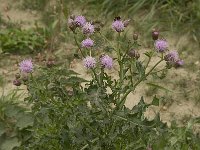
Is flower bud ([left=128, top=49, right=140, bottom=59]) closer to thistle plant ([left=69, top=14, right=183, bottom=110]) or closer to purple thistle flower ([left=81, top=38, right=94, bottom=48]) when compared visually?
thistle plant ([left=69, top=14, right=183, bottom=110])

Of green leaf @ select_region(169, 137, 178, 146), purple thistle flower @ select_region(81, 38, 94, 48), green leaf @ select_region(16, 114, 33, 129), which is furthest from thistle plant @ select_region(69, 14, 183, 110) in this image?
green leaf @ select_region(16, 114, 33, 129)

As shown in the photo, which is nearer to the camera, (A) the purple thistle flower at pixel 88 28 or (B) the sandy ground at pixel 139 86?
(A) the purple thistle flower at pixel 88 28

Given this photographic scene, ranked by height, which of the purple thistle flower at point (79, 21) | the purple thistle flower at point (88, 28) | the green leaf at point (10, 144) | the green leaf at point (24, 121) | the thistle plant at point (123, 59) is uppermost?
the purple thistle flower at point (79, 21)

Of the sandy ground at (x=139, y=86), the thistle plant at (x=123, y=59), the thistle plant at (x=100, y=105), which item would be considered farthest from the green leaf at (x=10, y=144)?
the thistle plant at (x=123, y=59)

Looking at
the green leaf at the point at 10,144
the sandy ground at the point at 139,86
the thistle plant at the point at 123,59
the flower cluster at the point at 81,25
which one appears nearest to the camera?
the thistle plant at the point at 123,59

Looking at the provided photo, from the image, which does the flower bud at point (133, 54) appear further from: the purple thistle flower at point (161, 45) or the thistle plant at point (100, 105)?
the purple thistle flower at point (161, 45)

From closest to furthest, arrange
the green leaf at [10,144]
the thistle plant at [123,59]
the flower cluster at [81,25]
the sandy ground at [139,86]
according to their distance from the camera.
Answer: the thistle plant at [123,59] < the flower cluster at [81,25] < the green leaf at [10,144] < the sandy ground at [139,86]

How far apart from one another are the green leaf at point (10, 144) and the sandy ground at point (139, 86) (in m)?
0.80

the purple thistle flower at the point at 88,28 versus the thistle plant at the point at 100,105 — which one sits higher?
the purple thistle flower at the point at 88,28

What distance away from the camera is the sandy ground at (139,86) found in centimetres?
385

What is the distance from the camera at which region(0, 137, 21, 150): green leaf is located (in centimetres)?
337

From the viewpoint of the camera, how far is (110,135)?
Result: 274 centimetres

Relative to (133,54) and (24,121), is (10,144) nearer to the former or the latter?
(24,121)

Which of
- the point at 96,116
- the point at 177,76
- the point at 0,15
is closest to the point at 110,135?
the point at 96,116
